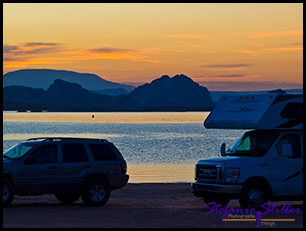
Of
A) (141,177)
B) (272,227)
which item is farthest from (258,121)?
(141,177)

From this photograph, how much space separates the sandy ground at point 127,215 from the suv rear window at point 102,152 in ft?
4.99

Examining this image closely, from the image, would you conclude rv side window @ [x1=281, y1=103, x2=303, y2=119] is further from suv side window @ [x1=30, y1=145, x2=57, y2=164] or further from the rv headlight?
suv side window @ [x1=30, y1=145, x2=57, y2=164]

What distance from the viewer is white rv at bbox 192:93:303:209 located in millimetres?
14367

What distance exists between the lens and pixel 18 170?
15.1 metres

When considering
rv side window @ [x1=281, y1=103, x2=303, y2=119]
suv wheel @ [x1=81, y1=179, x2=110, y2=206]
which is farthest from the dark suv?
rv side window @ [x1=281, y1=103, x2=303, y2=119]

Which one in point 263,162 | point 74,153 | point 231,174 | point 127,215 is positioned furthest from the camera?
point 74,153

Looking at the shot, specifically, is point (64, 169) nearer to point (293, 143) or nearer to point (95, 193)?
point (95, 193)

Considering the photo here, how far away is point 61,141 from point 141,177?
16.9 m

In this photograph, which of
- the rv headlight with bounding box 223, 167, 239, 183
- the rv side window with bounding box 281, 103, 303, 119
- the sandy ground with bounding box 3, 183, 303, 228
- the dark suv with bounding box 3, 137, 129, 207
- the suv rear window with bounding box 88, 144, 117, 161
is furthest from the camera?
the suv rear window with bounding box 88, 144, 117, 161

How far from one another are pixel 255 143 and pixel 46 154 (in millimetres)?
6170

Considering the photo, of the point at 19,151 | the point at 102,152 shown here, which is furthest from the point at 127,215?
the point at 19,151

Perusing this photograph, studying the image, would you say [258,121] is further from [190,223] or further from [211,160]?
[190,223]

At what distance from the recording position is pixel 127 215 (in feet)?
46.5

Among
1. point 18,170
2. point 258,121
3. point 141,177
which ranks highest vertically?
point 258,121
